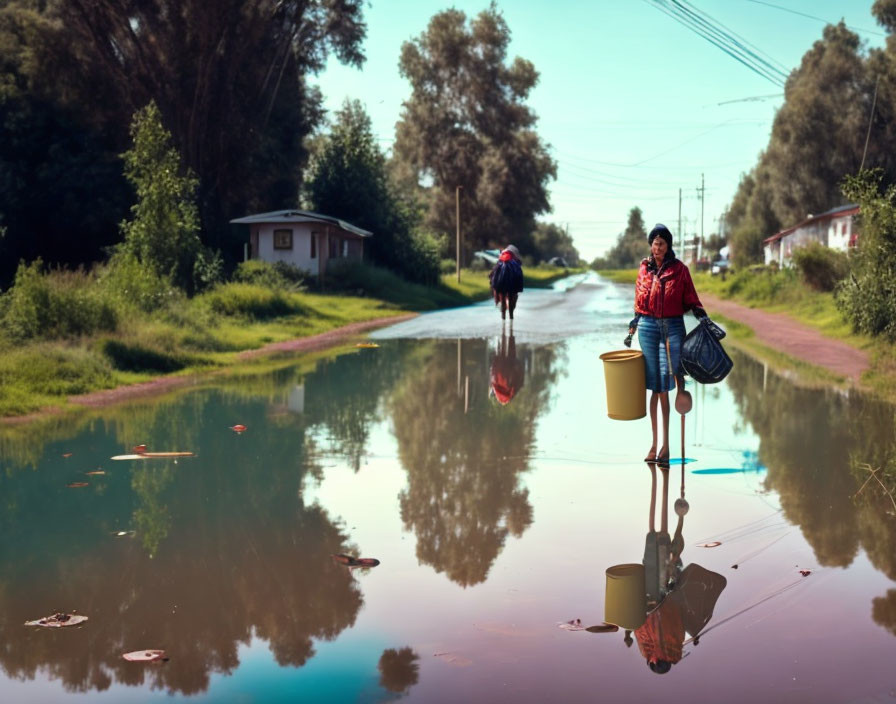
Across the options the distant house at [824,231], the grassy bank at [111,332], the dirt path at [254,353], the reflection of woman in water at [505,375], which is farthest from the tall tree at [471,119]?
the reflection of woman in water at [505,375]

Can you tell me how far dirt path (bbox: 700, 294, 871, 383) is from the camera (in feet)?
65.7

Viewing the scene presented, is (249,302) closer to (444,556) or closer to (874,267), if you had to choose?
(874,267)

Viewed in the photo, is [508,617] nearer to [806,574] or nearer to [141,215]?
[806,574]

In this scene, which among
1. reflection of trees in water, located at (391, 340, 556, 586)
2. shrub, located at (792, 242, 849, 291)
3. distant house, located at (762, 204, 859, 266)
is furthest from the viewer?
distant house, located at (762, 204, 859, 266)

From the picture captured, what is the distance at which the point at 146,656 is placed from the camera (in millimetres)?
5305

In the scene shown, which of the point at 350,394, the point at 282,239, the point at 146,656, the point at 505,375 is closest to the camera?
the point at 146,656

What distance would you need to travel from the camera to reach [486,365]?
20.2 m

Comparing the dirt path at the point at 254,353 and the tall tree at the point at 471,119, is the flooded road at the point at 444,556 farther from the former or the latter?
the tall tree at the point at 471,119

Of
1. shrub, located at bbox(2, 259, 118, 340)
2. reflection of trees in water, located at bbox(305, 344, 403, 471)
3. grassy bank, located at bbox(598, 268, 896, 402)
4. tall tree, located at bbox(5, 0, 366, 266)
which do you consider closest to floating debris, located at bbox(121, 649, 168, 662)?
reflection of trees in water, located at bbox(305, 344, 403, 471)

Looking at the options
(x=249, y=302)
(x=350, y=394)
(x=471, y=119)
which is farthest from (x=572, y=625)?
(x=471, y=119)

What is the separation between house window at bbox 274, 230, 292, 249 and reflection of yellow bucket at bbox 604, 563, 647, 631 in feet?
157

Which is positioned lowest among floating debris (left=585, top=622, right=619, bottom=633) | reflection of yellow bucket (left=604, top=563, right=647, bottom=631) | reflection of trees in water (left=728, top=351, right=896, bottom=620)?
floating debris (left=585, top=622, right=619, bottom=633)

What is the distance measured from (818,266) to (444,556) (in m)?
35.4

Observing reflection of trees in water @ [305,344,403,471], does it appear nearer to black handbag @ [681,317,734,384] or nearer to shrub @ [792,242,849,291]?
black handbag @ [681,317,734,384]
